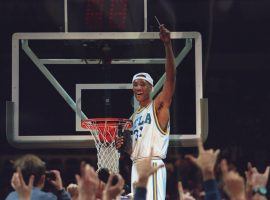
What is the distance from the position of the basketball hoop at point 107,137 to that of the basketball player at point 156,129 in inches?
9.7

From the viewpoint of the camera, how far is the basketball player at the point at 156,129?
5527 mm

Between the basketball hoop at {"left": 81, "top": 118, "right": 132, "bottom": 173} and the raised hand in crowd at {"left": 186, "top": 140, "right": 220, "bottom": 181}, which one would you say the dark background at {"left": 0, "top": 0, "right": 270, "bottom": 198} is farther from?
the raised hand in crowd at {"left": 186, "top": 140, "right": 220, "bottom": 181}

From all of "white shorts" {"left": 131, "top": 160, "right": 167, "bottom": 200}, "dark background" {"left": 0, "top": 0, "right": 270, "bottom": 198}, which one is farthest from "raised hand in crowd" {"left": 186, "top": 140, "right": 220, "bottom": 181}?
"dark background" {"left": 0, "top": 0, "right": 270, "bottom": 198}

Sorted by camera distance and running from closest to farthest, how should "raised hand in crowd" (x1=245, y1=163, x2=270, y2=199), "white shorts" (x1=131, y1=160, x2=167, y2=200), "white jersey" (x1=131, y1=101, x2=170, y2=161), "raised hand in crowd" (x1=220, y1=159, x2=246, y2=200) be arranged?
"raised hand in crowd" (x1=220, y1=159, x2=246, y2=200) → "raised hand in crowd" (x1=245, y1=163, x2=270, y2=199) → "white shorts" (x1=131, y1=160, x2=167, y2=200) → "white jersey" (x1=131, y1=101, x2=170, y2=161)

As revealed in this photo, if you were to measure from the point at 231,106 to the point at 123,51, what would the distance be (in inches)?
96.9

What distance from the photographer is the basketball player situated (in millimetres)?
5527

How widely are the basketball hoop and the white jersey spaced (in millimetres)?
294

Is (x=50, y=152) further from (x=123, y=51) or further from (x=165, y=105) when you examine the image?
(x=165, y=105)

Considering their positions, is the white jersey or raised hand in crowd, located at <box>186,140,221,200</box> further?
the white jersey

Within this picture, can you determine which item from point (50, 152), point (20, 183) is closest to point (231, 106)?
point (50, 152)

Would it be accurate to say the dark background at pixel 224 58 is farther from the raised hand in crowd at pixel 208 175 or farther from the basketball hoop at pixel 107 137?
the raised hand in crowd at pixel 208 175

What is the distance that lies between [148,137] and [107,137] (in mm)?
548

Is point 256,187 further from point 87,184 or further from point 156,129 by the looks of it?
point 156,129

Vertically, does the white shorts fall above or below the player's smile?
below
